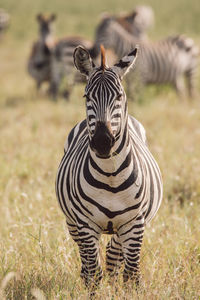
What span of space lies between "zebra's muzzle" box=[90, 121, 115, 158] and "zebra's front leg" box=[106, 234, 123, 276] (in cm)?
94

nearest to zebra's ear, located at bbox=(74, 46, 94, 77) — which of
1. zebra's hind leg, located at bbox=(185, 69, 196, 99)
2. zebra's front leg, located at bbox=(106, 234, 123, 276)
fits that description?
zebra's front leg, located at bbox=(106, 234, 123, 276)

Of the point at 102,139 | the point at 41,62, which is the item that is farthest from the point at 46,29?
the point at 102,139

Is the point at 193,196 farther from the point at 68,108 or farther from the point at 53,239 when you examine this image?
the point at 68,108

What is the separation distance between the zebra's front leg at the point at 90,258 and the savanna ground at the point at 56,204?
7 centimetres

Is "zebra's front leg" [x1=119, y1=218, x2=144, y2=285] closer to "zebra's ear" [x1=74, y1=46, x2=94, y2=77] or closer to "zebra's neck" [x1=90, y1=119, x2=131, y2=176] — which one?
"zebra's neck" [x1=90, y1=119, x2=131, y2=176]

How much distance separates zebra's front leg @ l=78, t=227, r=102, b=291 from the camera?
9.95 ft

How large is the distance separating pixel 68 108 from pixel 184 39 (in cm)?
426

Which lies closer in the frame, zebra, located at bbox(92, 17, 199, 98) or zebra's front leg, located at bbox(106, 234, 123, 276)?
zebra's front leg, located at bbox(106, 234, 123, 276)

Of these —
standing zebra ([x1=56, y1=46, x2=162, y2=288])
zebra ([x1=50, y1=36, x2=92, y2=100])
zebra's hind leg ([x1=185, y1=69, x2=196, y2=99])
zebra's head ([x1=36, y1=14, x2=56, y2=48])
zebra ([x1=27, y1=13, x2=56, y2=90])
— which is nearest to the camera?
standing zebra ([x1=56, y1=46, x2=162, y2=288])

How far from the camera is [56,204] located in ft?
15.0

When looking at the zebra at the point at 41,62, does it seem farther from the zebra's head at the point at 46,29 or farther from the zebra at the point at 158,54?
the zebra at the point at 158,54

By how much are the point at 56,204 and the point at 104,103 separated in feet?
6.91

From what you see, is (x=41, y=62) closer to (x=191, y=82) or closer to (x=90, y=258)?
(x=191, y=82)

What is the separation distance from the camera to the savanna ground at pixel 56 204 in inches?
124
